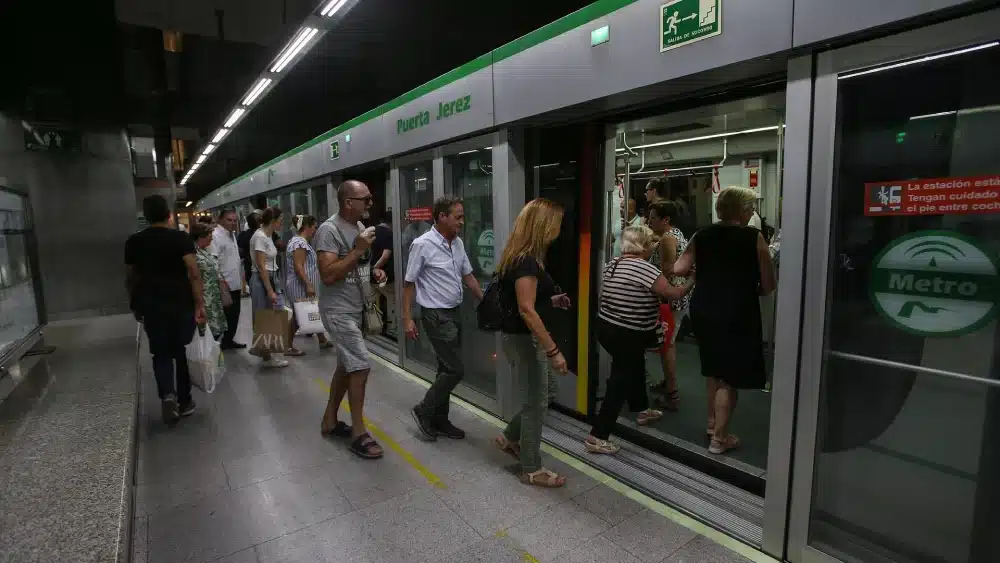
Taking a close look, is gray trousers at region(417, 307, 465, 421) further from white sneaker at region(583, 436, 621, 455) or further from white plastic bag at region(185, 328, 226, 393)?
white plastic bag at region(185, 328, 226, 393)

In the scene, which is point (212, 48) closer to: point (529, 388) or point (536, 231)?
point (536, 231)

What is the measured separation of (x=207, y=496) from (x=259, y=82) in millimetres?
4468

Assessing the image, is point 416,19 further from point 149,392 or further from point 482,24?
point 149,392

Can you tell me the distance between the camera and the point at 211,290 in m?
4.45

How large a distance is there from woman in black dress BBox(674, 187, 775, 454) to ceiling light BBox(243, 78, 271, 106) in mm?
4820

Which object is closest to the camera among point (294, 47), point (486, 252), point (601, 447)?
point (601, 447)

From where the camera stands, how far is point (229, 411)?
156 inches

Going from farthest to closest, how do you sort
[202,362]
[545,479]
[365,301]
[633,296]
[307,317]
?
[307,317] → [202,362] → [365,301] → [633,296] → [545,479]

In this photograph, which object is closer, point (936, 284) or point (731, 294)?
point (936, 284)

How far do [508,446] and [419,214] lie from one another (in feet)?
8.16

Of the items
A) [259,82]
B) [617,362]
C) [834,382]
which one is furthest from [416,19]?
[834,382]

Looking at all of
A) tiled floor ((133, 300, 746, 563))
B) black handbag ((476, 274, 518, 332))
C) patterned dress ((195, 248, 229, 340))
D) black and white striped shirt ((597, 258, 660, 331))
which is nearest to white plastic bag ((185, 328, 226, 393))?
tiled floor ((133, 300, 746, 563))

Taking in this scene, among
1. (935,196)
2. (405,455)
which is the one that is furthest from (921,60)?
(405,455)

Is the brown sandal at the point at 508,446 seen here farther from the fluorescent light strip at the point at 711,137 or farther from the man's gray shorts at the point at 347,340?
the fluorescent light strip at the point at 711,137
